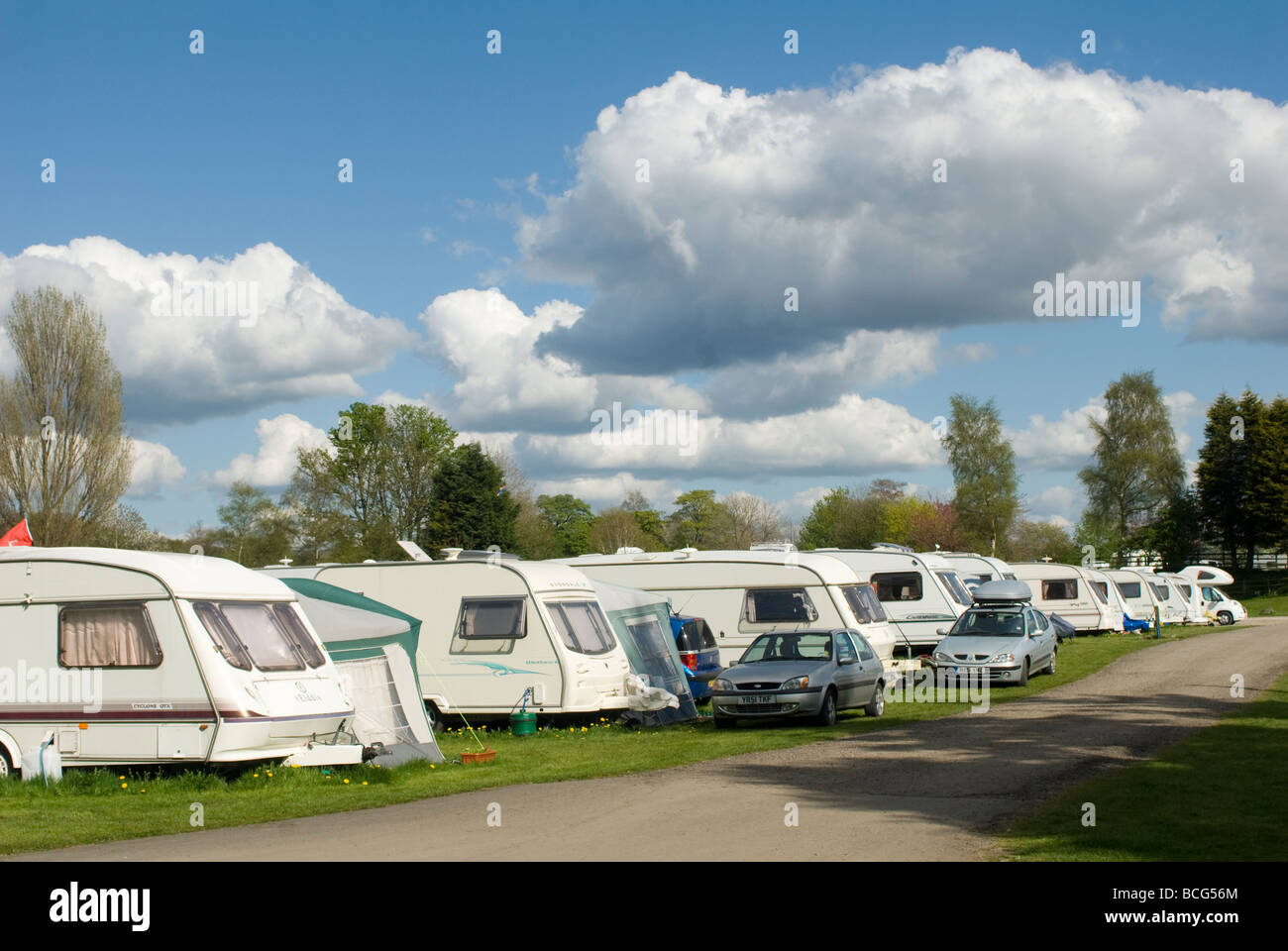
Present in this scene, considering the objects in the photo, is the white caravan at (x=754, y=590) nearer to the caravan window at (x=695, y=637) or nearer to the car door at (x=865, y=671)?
the caravan window at (x=695, y=637)

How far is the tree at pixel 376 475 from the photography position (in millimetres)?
65562

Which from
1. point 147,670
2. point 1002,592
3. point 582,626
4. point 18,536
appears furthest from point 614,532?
point 147,670

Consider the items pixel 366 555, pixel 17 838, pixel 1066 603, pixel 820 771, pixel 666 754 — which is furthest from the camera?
pixel 366 555

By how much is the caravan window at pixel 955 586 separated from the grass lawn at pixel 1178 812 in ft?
57.7

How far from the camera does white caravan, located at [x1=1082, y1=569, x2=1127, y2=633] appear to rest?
43344 millimetres

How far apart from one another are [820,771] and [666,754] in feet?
8.74

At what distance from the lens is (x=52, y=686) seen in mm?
14242

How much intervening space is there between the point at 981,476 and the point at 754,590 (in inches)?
2296

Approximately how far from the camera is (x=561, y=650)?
65.0 feet

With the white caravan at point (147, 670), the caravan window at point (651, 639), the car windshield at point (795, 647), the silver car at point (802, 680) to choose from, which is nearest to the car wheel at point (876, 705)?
the silver car at point (802, 680)

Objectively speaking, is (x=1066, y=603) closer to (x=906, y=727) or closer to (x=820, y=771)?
(x=906, y=727)

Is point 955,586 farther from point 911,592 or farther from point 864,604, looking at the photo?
point 864,604

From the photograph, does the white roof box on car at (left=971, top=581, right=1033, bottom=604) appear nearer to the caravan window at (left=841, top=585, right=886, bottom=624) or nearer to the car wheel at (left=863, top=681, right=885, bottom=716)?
the caravan window at (left=841, top=585, right=886, bottom=624)
